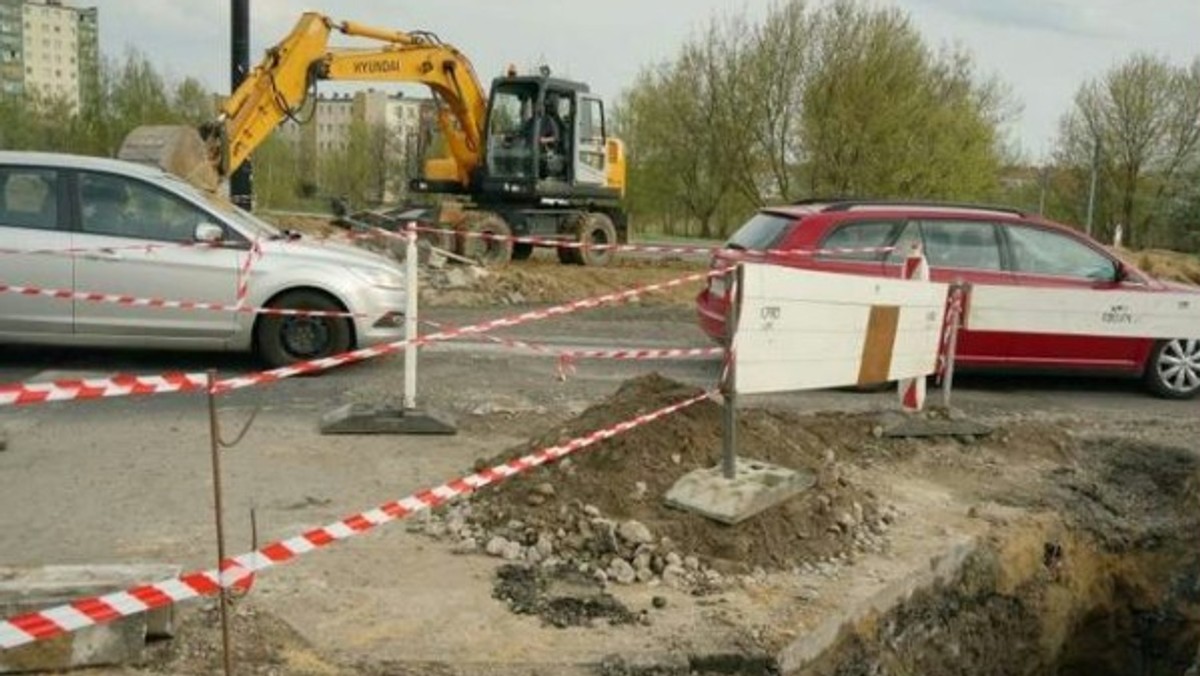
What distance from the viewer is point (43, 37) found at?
63.8 metres

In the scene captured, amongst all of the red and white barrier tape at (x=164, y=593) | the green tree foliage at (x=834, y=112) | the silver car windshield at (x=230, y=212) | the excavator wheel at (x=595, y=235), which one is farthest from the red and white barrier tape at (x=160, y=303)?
the green tree foliage at (x=834, y=112)

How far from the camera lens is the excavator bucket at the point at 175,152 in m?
14.2

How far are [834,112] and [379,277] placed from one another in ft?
84.1

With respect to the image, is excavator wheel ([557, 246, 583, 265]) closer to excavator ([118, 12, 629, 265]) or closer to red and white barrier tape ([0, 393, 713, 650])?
excavator ([118, 12, 629, 265])

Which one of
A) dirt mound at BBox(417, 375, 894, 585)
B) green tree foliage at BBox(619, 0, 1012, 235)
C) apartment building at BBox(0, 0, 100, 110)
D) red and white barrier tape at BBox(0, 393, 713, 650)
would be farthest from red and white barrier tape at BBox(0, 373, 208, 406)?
apartment building at BBox(0, 0, 100, 110)

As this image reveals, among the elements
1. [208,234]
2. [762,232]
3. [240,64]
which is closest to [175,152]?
[240,64]

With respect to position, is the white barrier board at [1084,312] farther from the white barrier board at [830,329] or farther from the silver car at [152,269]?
the silver car at [152,269]

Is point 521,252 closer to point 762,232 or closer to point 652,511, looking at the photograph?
point 762,232

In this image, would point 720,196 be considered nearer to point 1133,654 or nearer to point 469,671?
point 1133,654

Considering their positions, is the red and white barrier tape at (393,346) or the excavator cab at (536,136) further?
the excavator cab at (536,136)

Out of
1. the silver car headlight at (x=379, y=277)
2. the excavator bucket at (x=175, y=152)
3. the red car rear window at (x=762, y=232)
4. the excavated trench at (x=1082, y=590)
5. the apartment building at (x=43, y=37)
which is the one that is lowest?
the excavated trench at (x=1082, y=590)

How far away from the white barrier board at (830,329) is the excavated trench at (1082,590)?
1.34 meters

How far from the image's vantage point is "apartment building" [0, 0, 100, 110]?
4947 centimetres

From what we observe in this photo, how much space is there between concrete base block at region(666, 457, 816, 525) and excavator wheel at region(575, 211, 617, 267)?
50.7 ft
